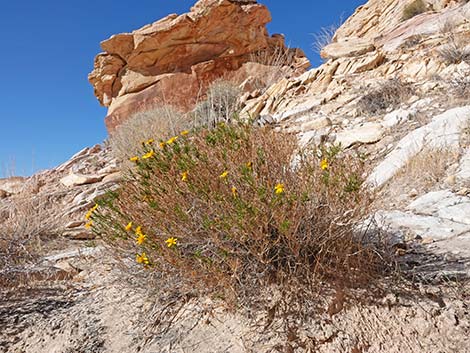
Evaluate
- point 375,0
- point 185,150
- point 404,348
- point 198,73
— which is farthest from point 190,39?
point 404,348

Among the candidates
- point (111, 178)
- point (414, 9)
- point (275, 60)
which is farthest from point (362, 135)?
point (414, 9)

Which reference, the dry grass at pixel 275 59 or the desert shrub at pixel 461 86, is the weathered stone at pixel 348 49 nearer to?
the dry grass at pixel 275 59

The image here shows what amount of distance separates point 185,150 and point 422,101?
4.29m

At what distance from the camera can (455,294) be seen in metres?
1.55

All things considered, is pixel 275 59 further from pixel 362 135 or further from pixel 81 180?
pixel 362 135

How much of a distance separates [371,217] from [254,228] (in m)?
0.97

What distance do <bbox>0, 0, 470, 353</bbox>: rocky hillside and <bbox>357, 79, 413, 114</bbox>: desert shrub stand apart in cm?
2

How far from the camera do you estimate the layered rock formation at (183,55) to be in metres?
13.3

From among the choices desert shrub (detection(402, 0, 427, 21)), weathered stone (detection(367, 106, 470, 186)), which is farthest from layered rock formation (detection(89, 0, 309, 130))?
weathered stone (detection(367, 106, 470, 186))

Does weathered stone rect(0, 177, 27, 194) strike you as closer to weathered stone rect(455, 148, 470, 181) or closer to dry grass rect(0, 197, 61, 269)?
dry grass rect(0, 197, 61, 269)

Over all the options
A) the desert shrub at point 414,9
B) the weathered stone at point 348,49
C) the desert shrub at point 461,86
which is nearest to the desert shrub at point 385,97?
the desert shrub at point 461,86

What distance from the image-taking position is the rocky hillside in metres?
1.46

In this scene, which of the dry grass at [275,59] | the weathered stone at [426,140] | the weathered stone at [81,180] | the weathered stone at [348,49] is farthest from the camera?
the dry grass at [275,59]

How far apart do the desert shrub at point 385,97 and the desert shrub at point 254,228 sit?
401cm
